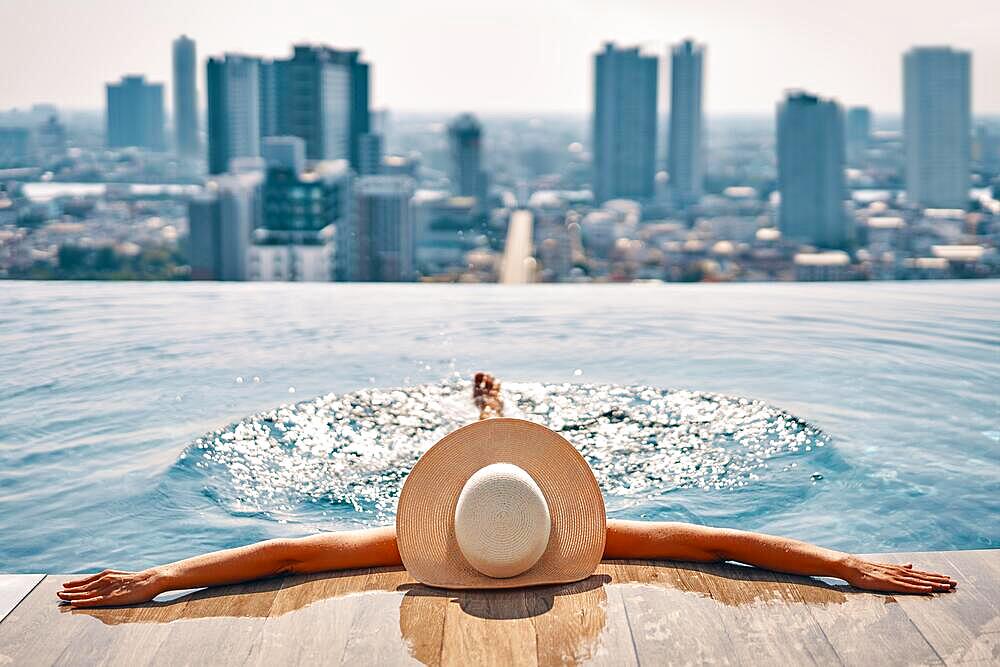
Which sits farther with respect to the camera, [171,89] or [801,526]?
[171,89]

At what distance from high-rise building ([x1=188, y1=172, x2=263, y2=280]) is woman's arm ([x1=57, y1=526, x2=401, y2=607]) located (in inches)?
313

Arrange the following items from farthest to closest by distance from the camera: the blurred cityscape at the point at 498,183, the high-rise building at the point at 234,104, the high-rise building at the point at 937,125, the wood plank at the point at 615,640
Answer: the high-rise building at the point at 234,104 → the high-rise building at the point at 937,125 → the blurred cityscape at the point at 498,183 → the wood plank at the point at 615,640

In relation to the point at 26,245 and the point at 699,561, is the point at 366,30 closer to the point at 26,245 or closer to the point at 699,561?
the point at 26,245

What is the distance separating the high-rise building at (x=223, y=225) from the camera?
411 inches

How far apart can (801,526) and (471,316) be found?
116 inches

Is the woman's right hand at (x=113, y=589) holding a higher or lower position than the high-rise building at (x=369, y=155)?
lower

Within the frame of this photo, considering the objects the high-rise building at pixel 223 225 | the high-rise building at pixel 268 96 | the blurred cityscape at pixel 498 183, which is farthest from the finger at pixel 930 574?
the high-rise building at pixel 268 96

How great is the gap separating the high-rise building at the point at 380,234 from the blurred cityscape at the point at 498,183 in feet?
0.09

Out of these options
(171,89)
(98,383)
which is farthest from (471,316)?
(171,89)

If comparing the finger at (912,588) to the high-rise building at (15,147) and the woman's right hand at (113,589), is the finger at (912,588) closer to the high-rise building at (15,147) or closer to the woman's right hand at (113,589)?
the woman's right hand at (113,589)

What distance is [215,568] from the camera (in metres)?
2.05

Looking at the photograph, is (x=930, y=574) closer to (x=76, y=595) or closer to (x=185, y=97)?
(x=76, y=595)

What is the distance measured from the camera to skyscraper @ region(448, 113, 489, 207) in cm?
1201

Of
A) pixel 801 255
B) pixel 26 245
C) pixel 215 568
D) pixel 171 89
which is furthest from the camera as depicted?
pixel 171 89
